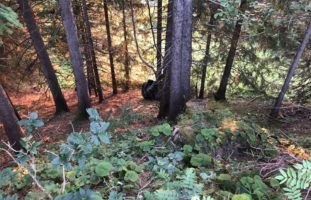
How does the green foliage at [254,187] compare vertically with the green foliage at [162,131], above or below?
above

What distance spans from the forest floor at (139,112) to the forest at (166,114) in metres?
0.06

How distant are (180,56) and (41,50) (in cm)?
624

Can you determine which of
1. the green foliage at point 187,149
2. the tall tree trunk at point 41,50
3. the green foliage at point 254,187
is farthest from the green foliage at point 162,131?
the tall tree trunk at point 41,50

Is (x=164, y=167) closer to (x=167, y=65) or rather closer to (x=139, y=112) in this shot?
(x=167, y=65)

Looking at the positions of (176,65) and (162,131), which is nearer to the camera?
(162,131)

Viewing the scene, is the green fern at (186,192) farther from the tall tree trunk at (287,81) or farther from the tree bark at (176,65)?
the tall tree trunk at (287,81)

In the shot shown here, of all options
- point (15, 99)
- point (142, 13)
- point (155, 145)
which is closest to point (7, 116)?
point (155, 145)

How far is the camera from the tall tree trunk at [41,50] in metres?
9.38

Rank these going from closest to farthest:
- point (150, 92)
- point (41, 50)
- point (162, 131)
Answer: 1. point (162, 131)
2. point (41, 50)
3. point (150, 92)

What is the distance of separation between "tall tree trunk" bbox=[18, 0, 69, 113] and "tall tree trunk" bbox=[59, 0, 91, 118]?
1.85 metres

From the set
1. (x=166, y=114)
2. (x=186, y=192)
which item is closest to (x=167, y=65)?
(x=166, y=114)

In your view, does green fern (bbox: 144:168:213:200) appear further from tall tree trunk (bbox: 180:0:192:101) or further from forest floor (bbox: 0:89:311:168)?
tall tree trunk (bbox: 180:0:192:101)

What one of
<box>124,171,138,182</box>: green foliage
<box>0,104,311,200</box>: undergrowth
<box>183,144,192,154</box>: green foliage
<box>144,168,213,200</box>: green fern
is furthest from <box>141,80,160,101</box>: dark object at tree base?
<box>144,168,213,200</box>: green fern

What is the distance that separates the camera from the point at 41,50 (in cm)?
998
